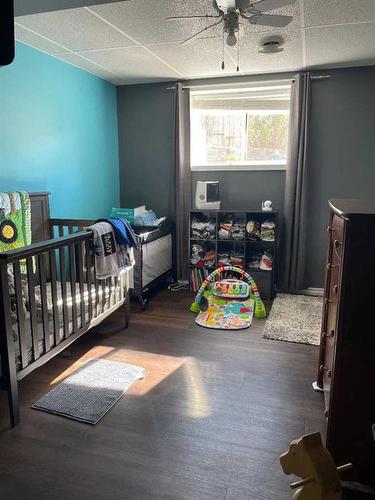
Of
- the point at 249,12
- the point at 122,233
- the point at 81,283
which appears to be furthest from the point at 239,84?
the point at 81,283

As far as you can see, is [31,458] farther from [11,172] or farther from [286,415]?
[11,172]

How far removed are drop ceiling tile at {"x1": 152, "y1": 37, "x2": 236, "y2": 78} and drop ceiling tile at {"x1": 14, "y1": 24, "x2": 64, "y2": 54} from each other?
781 mm

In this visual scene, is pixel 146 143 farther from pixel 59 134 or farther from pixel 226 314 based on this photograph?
pixel 226 314

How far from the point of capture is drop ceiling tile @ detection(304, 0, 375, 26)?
2.14 metres

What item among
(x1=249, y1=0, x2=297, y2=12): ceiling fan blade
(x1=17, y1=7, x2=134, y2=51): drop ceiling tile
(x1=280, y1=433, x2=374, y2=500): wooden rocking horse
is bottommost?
(x1=280, y1=433, x2=374, y2=500): wooden rocking horse

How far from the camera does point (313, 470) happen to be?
3.42 feet

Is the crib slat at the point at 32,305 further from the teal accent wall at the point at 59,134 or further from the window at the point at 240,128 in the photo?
the window at the point at 240,128

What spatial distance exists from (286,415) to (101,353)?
4.25 feet

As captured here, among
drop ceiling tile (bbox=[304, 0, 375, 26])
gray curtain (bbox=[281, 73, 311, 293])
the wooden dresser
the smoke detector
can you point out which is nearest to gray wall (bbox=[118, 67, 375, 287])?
gray curtain (bbox=[281, 73, 311, 293])

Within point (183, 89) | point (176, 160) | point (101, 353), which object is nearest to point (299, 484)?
point (101, 353)

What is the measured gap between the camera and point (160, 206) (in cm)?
418

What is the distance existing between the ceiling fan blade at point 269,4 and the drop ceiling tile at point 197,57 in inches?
23.6

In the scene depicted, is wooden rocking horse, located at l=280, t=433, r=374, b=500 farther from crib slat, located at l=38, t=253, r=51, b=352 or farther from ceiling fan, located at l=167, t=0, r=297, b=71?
ceiling fan, located at l=167, t=0, r=297, b=71

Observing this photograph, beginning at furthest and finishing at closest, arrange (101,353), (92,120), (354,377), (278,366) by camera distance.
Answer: (92,120) → (101,353) → (278,366) → (354,377)
